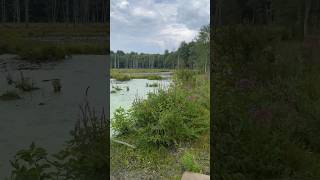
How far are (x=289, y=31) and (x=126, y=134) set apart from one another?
5.97ft

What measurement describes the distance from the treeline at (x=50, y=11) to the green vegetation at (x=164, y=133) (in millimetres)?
613

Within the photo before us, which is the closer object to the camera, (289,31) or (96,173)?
(96,173)

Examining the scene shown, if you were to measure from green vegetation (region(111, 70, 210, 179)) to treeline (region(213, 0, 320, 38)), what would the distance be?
24.0 inches

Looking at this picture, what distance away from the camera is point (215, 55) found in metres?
3.75

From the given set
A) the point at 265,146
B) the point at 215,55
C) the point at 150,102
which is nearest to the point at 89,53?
the point at 150,102

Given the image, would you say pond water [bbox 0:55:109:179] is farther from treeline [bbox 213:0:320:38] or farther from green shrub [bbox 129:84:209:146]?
treeline [bbox 213:0:320:38]

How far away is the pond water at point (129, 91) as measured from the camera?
3.12 metres

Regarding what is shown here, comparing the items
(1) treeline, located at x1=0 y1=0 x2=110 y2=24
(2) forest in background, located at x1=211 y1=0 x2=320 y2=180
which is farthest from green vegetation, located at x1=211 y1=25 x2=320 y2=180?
(1) treeline, located at x1=0 y1=0 x2=110 y2=24

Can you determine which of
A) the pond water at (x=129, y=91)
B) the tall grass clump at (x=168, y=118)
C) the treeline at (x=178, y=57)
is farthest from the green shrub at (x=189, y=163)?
the treeline at (x=178, y=57)

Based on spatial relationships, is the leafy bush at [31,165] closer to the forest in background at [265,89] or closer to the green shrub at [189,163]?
the green shrub at [189,163]

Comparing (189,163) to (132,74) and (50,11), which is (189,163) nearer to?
(132,74)

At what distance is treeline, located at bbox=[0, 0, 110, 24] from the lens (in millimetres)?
3115

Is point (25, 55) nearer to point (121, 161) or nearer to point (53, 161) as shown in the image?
point (53, 161)

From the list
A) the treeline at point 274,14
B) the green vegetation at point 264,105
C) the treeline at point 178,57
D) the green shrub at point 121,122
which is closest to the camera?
the treeline at point 178,57
